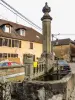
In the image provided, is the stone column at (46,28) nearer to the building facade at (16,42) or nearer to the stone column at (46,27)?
the stone column at (46,27)

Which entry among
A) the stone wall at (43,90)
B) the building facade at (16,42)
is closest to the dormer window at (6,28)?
the building facade at (16,42)

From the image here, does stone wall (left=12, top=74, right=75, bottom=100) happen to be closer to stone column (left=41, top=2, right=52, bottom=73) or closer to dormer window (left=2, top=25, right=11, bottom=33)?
stone column (left=41, top=2, right=52, bottom=73)

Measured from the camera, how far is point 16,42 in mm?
35719

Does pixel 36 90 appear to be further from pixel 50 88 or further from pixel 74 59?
pixel 74 59

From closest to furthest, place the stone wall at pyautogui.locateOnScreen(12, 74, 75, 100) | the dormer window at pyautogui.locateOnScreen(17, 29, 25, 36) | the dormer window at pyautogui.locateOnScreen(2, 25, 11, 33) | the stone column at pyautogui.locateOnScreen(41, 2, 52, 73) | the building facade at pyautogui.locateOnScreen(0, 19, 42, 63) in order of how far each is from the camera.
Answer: the stone wall at pyautogui.locateOnScreen(12, 74, 75, 100) < the stone column at pyautogui.locateOnScreen(41, 2, 52, 73) < the building facade at pyautogui.locateOnScreen(0, 19, 42, 63) < the dormer window at pyautogui.locateOnScreen(2, 25, 11, 33) < the dormer window at pyautogui.locateOnScreen(17, 29, 25, 36)

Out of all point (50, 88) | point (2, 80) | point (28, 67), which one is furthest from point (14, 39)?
point (2, 80)

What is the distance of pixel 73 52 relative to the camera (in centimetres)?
6844

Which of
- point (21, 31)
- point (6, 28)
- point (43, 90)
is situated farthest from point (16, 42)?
point (43, 90)

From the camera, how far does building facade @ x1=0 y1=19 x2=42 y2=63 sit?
3275cm

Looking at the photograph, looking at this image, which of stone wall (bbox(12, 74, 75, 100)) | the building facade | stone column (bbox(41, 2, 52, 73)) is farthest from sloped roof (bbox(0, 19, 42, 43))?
stone wall (bbox(12, 74, 75, 100))

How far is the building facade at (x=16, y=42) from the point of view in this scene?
107 feet

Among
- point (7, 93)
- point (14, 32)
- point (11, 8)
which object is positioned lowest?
point (7, 93)

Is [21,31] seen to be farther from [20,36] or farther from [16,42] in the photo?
[16,42]

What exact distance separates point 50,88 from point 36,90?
65 centimetres
